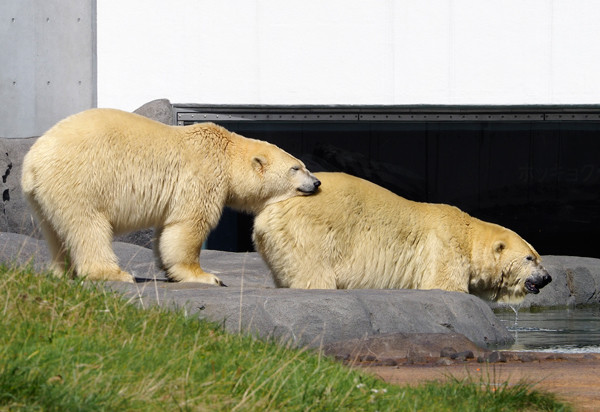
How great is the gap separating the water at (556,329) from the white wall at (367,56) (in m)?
2.81

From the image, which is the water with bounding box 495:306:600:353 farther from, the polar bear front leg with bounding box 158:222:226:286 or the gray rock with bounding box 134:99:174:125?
the gray rock with bounding box 134:99:174:125

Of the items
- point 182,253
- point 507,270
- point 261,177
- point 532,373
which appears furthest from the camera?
point 507,270

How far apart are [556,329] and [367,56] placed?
4.53 m

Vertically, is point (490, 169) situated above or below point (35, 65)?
below

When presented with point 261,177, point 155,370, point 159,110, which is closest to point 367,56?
point 159,110

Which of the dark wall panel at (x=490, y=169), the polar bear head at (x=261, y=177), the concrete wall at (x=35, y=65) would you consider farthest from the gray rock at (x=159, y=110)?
the polar bear head at (x=261, y=177)

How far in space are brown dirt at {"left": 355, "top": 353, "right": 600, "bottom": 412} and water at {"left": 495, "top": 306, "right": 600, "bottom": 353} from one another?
1.26m

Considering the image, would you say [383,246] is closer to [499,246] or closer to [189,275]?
[499,246]

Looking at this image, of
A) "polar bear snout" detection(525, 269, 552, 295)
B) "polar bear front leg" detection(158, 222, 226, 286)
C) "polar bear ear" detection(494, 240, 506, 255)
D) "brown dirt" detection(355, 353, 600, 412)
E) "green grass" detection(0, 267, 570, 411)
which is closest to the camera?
"green grass" detection(0, 267, 570, 411)

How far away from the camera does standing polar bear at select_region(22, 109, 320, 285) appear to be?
6547 mm

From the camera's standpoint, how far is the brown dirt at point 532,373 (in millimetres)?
4086

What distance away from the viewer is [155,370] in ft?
10.9

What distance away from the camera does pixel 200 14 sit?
1132cm

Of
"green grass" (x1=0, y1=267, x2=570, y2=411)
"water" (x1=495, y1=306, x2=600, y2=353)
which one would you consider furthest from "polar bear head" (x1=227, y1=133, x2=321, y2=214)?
"green grass" (x1=0, y1=267, x2=570, y2=411)
